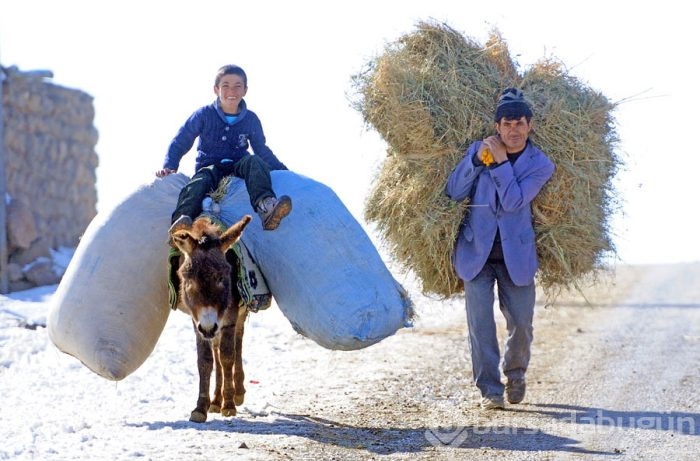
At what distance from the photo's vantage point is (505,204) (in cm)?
763

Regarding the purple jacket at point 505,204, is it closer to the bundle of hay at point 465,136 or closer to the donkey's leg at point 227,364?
the bundle of hay at point 465,136

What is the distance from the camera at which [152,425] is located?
23.0 feet

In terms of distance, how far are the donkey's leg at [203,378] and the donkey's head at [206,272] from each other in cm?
35

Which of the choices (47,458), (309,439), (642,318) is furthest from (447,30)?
(642,318)

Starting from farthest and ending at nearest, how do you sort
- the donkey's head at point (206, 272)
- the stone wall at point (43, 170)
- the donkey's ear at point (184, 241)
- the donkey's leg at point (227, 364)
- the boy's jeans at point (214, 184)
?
the stone wall at point (43, 170), the donkey's leg at point (227, 364), the boy's jeans at point (214, 184), the donkey's ear at point (184, 241), the donkey's head at point (206, 272)

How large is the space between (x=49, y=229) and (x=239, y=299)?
8.63 meters

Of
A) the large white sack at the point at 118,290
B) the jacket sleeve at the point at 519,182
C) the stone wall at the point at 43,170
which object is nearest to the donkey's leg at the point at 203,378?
the large white sack at the point at 118,290

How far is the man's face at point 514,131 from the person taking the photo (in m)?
7.57

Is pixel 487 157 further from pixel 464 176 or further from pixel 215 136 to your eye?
pixel 215 136

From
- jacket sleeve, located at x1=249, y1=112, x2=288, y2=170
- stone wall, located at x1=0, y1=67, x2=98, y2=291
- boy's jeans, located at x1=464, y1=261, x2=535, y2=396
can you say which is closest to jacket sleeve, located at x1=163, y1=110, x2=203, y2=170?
jacket sleeve, located at x1=249, y1=112, x2=288, y2=170

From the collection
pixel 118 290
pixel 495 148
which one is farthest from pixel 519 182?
pixel 118 290

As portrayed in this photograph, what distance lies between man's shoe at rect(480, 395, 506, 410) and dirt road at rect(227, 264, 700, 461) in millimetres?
77

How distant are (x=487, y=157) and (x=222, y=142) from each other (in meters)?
1.92

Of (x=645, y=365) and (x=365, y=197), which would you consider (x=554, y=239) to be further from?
(x=645, y=365)
